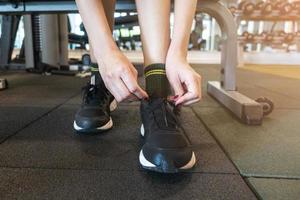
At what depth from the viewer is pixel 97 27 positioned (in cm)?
64

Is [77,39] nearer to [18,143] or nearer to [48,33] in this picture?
[48,33]

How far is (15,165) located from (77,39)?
297cm

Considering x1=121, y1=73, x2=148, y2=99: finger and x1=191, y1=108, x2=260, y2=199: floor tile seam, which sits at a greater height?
x1=121, y1=73, x2=148, y2=99: finger

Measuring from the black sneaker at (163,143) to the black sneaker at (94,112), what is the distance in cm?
19

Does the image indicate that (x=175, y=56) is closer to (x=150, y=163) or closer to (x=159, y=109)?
(x=159, y=109)

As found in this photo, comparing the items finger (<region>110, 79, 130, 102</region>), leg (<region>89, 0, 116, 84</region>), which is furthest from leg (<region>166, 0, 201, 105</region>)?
leg (<region>89, 0, 116, 84</region>)

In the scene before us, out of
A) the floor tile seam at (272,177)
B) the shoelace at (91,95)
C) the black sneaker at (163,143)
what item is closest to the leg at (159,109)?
the black sneaker at (163,143)

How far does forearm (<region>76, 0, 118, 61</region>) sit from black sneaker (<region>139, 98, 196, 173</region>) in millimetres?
140

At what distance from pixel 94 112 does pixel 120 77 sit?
27cm

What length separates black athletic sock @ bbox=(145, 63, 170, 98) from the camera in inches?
25.7

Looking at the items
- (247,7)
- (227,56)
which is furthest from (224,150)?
(247,7)

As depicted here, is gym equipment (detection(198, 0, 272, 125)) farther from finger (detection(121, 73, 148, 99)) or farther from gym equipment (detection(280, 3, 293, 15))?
gym equipment (detection(280, 3, 293, 15))

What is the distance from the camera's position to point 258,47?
4543 millimetres

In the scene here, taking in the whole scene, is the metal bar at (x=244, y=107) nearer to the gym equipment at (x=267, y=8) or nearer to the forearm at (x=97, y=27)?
the forearm at (x=97, y=27)
